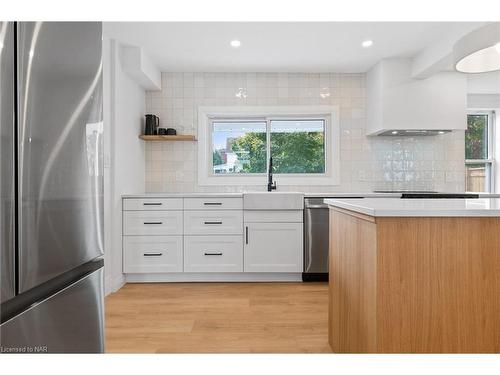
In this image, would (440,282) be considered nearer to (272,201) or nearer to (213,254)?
(272,201)

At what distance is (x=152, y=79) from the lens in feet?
11.8

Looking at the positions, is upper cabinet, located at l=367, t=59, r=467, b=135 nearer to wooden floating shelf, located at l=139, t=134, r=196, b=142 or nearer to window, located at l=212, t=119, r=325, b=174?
window, located at l=212, t=119, r=325, b=174

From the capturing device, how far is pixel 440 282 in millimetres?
1221

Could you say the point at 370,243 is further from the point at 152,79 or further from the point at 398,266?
the point at 152,79

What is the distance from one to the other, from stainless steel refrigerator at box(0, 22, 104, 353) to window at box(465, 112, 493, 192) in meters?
4.49

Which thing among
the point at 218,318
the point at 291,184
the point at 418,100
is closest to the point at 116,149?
the point at 218,318

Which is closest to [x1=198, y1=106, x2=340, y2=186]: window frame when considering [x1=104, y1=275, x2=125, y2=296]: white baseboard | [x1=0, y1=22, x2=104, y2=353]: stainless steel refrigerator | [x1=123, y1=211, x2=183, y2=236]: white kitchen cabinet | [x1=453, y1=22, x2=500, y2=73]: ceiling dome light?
[x1=123, y1=211, x2=183, y2=236]: white kitchen cabinet

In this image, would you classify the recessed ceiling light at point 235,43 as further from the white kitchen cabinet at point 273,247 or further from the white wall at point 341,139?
the white kitchen cabinet at point 273,247

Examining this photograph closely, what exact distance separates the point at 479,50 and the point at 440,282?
940 mm

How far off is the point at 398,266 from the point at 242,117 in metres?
3.13

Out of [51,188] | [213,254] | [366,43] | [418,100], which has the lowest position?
[213,254]

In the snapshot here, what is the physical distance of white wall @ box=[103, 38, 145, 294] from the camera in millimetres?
3053

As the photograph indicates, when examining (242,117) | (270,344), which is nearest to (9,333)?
(270,344)
